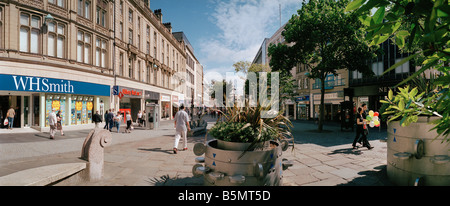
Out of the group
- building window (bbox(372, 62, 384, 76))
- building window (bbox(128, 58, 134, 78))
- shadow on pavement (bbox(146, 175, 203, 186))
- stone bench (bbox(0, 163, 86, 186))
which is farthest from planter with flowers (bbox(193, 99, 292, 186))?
building window (bbox(372, 62, 384, 76))

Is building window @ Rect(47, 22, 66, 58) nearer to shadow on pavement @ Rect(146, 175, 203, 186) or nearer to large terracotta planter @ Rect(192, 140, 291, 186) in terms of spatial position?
shadow on pavement @ Rect(146, 175, 203, 186)

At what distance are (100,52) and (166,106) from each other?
613 inches

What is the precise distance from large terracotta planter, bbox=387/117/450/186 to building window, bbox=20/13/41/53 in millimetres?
19003

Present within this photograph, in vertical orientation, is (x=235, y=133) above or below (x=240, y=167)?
above

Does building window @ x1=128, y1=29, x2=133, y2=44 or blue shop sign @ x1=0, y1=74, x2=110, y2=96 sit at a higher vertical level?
building window @ x1=128, y1=29, x2=133, y2=44

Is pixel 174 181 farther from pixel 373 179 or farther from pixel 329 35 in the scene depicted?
pixel 329 35

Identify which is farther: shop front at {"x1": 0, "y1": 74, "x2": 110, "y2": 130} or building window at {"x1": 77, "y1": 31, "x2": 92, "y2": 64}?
building window at {"x1": 77, "y1": 31, "x2": 92, "y2": 64}

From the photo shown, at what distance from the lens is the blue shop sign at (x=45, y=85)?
12454mm

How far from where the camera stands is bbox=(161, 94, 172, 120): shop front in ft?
104

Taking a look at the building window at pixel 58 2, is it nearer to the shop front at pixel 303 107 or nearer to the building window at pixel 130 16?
the building window at pixel 130 16

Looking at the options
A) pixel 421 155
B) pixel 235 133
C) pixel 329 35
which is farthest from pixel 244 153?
pixel 329 35

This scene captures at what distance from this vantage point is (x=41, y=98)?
14047 millimetres

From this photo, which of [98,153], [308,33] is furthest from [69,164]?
[308,33]
